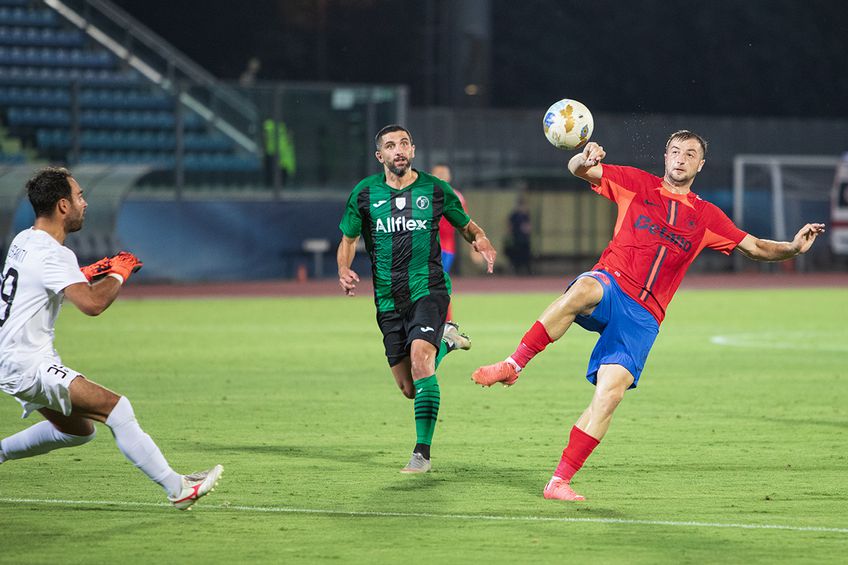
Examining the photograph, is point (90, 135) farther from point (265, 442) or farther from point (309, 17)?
point (265, 442)

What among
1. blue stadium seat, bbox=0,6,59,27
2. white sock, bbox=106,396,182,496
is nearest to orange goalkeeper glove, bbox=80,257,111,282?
white sock, bbox=106,396,182,496

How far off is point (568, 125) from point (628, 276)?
108 centimetres

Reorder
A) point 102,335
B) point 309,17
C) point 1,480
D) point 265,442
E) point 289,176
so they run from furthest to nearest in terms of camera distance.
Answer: point 309,17, point 289,176, point 102,335, point 265,442, point 1,480

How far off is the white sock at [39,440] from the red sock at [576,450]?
2561mm

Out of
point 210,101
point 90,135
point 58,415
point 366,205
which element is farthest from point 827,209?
point 58,415

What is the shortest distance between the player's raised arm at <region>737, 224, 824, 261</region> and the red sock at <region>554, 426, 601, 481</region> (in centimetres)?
145

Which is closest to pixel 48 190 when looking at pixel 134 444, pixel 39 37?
pixel 134 444

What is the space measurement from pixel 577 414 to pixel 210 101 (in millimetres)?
21116

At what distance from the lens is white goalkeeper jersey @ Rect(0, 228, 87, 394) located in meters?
6.57

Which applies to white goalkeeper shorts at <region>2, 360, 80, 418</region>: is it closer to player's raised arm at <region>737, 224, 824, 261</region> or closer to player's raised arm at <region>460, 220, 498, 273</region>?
player's raised arm at <region>460, 220, 498, 273</region>

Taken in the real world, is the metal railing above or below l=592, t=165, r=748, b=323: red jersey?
above

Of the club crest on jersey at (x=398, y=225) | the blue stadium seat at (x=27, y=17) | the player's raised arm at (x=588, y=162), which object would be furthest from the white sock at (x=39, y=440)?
the blue stadium seat at (x=27, y=17)

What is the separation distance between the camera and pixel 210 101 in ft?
100

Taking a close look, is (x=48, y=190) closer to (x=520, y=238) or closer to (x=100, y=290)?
(x=100, y=290)
